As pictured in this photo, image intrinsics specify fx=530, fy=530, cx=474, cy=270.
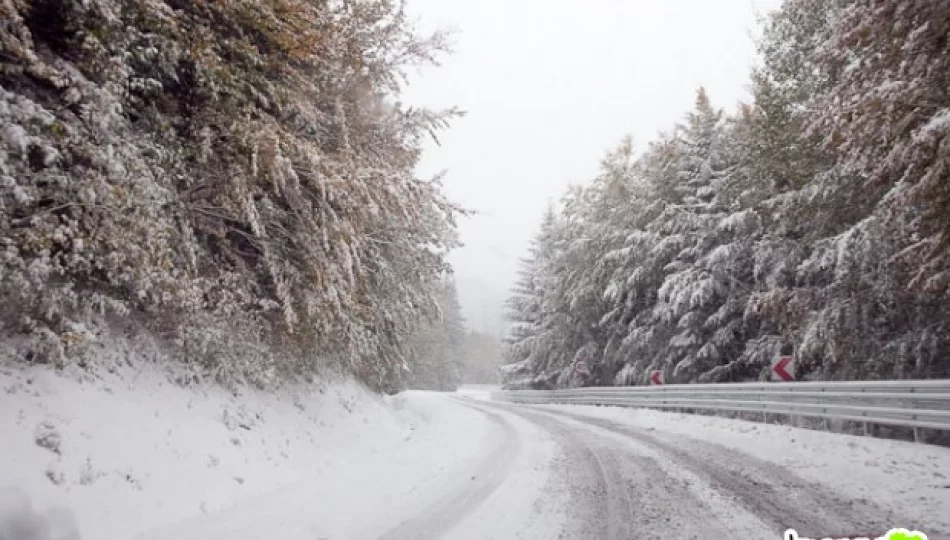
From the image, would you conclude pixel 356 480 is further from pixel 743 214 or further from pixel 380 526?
pixel 743 214

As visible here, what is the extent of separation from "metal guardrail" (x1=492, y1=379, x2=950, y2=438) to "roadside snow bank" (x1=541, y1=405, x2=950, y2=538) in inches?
16.3

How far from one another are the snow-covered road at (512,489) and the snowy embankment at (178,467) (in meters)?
0.02

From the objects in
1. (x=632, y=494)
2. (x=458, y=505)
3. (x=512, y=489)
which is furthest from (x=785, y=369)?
(x=458, y=505)

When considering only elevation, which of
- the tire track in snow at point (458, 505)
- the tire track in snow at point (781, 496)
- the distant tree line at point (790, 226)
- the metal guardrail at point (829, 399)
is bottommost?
the tire track in snow at point (458, 505)

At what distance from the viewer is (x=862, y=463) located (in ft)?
22.1

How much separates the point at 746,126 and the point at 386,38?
1134cm

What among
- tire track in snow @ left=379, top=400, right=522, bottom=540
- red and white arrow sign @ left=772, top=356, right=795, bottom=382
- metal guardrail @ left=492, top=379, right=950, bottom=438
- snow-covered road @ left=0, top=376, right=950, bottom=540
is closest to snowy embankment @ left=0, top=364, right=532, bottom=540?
snow-covered road @ left=0, top=376, right=950, bottom=540

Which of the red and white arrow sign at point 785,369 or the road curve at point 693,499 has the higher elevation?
the red and white arrow sign at point 785,369

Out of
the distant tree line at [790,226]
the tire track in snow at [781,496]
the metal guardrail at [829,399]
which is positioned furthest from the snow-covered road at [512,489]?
the distant tree line at [790,226]

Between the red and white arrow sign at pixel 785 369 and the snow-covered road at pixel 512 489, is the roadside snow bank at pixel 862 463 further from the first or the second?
the red and white arrow sign at pixel 785 369

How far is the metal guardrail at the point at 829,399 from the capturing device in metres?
7.03

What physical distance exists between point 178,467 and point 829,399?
9914 mm

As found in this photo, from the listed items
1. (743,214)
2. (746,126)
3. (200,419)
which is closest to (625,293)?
(743,214)

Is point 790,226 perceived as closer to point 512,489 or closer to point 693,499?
point 693,499
